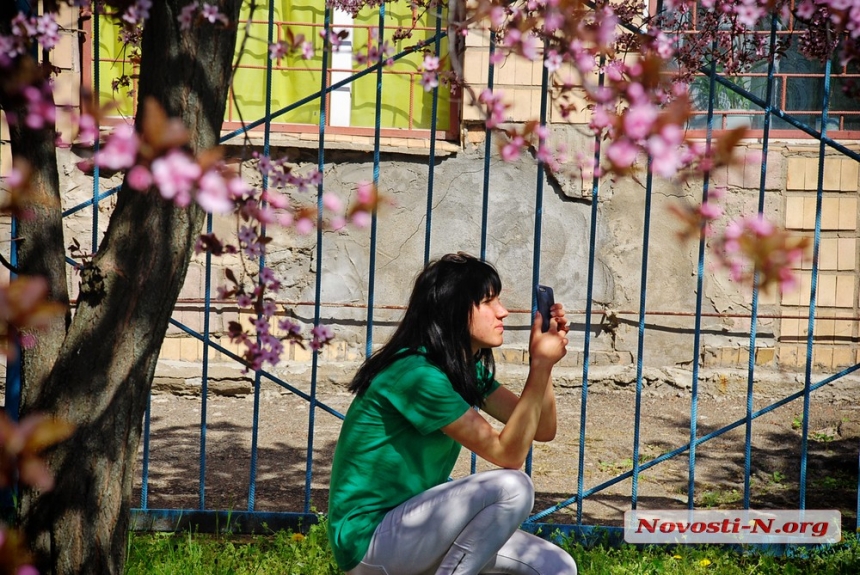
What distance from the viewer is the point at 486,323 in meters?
2.61

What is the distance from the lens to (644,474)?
479 centimetres

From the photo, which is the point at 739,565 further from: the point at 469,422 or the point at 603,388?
the point at 603,388

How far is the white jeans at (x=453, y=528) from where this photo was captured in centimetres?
243

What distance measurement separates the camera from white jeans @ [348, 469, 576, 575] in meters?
2.43

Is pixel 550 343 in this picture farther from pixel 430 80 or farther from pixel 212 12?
pixel 212 12

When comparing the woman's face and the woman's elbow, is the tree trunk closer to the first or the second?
the woman's face

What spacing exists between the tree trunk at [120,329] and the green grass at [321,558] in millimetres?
810

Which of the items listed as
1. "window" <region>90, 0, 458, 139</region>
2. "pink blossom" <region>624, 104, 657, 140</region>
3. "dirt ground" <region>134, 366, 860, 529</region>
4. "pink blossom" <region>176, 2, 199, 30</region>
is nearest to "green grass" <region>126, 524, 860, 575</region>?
"dirt ground" <region>134, 366, 860, 529</region>

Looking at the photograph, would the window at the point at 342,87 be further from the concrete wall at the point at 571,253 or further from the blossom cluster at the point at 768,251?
the blossom cluster at the point at 768,251

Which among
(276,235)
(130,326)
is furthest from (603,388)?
(130,326)

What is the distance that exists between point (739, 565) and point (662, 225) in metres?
3.46

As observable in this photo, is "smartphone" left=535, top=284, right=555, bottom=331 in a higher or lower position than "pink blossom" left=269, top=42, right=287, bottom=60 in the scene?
lower

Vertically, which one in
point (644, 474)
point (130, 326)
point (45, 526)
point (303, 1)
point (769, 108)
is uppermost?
point (303, 1)

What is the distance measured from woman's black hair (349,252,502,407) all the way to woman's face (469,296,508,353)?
1 centimetres
